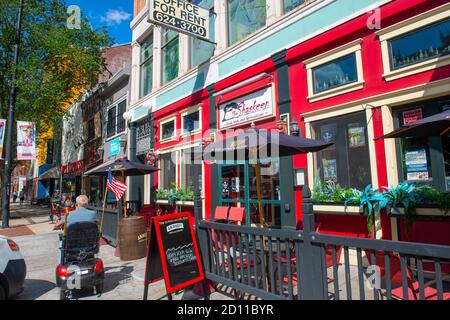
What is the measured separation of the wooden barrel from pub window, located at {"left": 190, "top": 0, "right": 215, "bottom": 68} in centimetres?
622

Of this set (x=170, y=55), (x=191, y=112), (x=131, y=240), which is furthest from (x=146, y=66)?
(x=131, y=240)

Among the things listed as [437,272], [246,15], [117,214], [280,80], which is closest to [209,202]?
[117,214]

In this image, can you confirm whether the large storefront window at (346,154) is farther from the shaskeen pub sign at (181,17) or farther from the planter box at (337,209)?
the shaskeen pub sign at (181,17)

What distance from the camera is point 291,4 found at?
7.54m

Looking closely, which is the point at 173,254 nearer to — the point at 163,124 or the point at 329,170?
the point at 329,170

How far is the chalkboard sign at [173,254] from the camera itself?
13.0 ft

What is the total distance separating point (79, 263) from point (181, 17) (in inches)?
292

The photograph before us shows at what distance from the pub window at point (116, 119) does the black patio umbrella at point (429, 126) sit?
46.1 feet

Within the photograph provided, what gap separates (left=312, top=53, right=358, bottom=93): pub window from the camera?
616 centimetres

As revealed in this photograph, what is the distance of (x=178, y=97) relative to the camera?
11305mm

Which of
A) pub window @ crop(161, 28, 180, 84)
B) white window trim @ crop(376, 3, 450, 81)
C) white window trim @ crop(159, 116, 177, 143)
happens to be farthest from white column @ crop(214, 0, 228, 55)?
white window trim @ crop(376, 3, 450, 81)

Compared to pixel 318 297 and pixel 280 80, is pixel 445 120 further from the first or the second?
pixel 280 80

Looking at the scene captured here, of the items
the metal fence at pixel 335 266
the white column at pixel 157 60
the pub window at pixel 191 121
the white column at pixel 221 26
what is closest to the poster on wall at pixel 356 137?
the metal fence at pixel 335 266

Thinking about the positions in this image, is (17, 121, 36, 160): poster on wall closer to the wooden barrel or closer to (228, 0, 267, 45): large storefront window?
the wooden barrel
